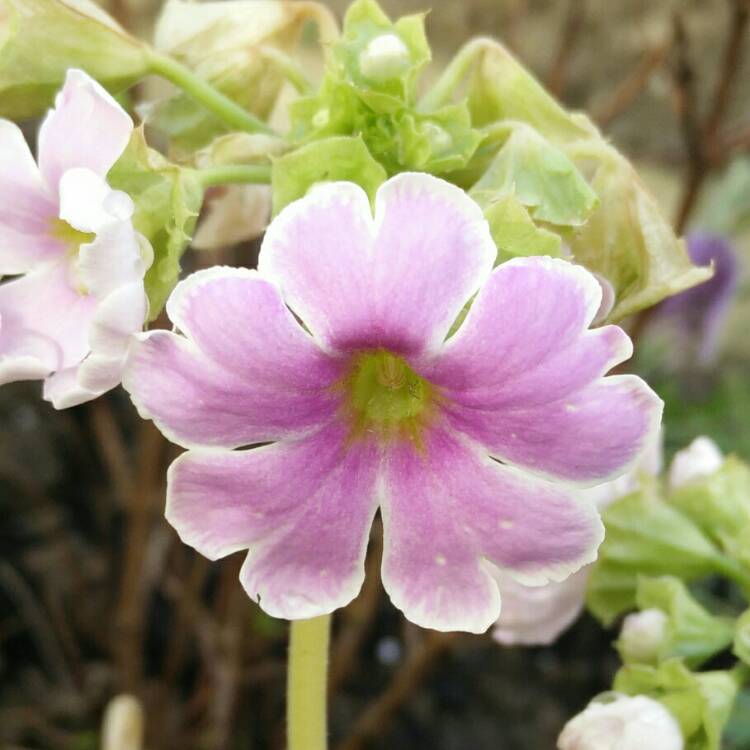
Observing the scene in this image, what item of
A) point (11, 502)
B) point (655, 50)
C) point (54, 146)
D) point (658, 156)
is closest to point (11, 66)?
point (54, 146)

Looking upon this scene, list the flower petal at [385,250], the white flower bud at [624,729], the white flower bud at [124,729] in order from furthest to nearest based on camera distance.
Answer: the white flower bud at [124,729], the white flower bud at [624,729], the flower petal at [385,250]

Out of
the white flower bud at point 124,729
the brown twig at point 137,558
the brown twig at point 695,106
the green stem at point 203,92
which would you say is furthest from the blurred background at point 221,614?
the green stem at point 203,92

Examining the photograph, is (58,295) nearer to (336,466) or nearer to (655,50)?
(336,466)

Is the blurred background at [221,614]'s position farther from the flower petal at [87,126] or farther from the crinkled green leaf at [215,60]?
the flower petal at [87,126]

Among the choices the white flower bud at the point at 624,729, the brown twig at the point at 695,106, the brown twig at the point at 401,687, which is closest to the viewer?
the white flower bud at the point at 624,729

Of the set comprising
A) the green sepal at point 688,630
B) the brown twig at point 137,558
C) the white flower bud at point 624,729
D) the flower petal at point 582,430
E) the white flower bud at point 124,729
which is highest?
the flower petal at point 582,430

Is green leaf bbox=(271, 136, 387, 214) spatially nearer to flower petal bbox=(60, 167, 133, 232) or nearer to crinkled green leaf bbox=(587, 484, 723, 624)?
flower petal bbox=(60, 167, 133, 232)

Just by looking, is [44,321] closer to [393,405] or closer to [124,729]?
[393,405]
